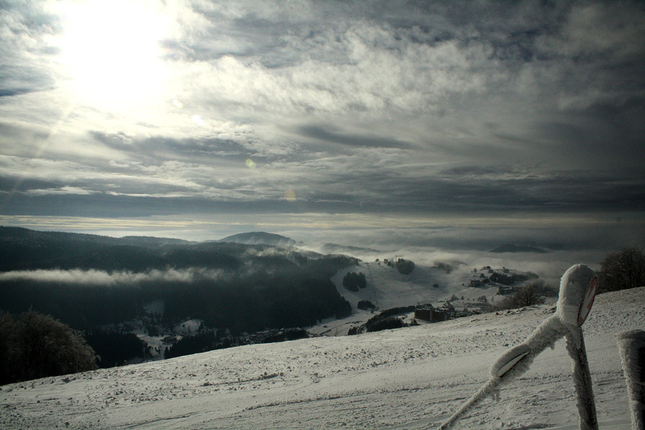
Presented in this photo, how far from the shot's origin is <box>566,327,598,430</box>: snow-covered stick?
2346 mm

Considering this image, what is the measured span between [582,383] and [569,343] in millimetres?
312

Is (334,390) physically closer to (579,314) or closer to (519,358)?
(519,358)

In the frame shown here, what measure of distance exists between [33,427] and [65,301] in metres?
242

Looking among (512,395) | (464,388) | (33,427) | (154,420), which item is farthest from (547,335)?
(33,427)

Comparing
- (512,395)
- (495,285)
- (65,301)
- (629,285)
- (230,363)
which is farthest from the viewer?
(65,301)

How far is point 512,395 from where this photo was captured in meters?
7.48

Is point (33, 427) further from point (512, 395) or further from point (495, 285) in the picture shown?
point (495, 285)

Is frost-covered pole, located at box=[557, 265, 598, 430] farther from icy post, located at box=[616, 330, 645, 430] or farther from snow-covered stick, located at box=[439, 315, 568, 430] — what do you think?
icy post, located at box=[616, 330, 645, 430]

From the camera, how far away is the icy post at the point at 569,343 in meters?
2.17

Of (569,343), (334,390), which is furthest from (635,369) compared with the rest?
(334,390)

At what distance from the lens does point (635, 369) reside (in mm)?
2076

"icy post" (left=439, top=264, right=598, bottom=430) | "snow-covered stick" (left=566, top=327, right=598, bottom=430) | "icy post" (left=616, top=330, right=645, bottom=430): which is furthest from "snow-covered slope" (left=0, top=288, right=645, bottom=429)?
"icy post" (left=616, top=330, right=645, bottom=430)

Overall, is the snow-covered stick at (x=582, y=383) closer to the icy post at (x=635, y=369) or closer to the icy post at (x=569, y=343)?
the icy post at (x=569, y=343)

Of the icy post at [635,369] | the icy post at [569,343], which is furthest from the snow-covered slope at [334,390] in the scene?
the icy post at [635,369]
